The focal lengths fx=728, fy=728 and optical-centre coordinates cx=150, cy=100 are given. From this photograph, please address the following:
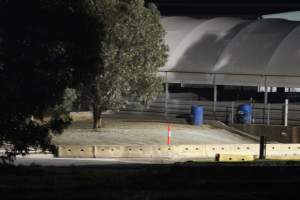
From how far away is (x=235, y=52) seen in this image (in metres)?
57.3

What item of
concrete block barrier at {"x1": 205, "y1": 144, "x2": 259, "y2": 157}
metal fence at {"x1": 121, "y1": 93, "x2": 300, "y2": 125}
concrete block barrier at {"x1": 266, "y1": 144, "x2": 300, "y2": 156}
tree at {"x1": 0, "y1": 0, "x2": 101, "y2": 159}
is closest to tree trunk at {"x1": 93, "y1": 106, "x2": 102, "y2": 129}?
metal fence at {"x1": 121, "y1": 93, "x2": 300, "y2": 125}

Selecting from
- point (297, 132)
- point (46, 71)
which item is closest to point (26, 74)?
point (46, 71)

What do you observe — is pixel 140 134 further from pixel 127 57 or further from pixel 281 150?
pixel 281 150

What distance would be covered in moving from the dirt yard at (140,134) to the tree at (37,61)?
62.7ft

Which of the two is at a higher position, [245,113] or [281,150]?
[245,113]

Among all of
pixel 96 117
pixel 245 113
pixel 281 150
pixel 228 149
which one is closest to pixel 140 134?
pixel 96 117

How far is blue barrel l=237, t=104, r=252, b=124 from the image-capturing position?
4306cm

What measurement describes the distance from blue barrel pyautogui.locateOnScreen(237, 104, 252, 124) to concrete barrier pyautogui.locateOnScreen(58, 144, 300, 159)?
313 inches

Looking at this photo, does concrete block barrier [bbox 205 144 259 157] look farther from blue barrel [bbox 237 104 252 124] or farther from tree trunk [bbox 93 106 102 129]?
blue barrel [bbox 237 104 252 124]

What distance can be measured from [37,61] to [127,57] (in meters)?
23.2

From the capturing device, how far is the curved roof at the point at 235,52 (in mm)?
52844

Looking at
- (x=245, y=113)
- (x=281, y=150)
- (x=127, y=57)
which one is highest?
(x=127, y=57)

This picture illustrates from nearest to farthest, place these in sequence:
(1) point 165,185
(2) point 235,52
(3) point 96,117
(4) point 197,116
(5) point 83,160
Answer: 1. (1) point 165,185
2. (5) point 83,160
3. (3) point 96,117
4. (4) point 197,116
5. (2) point 235,52

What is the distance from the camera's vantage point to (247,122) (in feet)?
142
